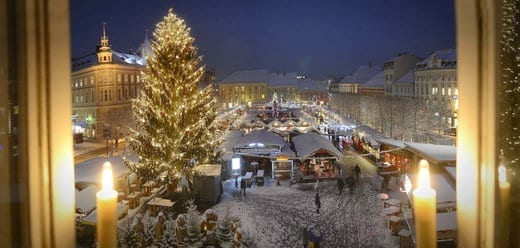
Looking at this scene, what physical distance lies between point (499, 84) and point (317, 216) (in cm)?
1335

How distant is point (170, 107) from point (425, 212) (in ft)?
50.7

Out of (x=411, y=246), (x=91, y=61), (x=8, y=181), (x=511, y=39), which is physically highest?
(x=91, y=61)

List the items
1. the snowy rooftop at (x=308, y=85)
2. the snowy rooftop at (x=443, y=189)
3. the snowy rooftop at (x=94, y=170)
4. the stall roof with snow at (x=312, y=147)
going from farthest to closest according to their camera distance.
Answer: the snowy rooftop at (x=308, y=85), the stall roof with snow at (x=312, y=147), the snowy rooftop at (x=94, y=170), the snowy rooftop at (x=443, y=189)

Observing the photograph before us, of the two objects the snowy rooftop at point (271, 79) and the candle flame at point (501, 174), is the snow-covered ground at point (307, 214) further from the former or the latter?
the snowy rooftop at point (271, 79)

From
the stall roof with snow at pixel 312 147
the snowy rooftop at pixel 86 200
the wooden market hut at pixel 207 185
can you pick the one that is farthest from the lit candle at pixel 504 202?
the stall roof with snow at pixel 312 147

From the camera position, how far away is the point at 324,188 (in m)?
18.6

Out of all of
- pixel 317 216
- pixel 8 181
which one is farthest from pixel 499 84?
pixel 317 216

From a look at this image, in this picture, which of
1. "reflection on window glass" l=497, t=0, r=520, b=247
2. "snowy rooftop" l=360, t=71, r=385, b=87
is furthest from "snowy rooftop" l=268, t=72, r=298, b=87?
"reflection on window glass" l=497, t=0, r=520, b=247

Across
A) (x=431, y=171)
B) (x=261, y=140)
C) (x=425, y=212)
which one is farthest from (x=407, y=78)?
(x=425, y=212)

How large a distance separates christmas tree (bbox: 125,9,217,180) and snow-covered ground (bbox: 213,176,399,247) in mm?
2557

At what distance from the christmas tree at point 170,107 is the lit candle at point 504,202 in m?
15.0

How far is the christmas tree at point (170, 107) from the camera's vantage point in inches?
629

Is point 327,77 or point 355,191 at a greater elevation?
point 327,77

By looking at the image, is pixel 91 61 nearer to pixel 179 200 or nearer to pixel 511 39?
pixel 179 200
